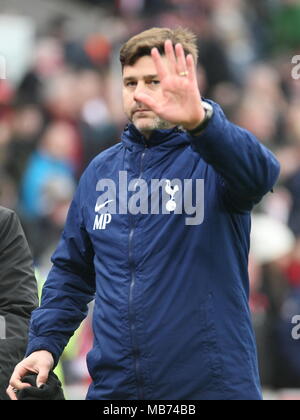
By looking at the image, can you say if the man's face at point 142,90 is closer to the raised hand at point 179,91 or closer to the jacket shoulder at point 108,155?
the jacket shoulder at point 108,155

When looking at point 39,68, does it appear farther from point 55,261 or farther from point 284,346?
point 55,261

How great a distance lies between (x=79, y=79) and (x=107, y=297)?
7.81 m

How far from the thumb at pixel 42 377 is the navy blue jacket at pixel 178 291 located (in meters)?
0.18

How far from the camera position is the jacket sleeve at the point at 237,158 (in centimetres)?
450

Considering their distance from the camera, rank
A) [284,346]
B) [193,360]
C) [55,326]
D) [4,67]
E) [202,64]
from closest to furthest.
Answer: [193,360] → [55,326] → [284,346] → [4,67] → [202,64]

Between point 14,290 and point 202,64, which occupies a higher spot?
point 202,64

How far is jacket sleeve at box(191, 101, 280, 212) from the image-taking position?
450cm

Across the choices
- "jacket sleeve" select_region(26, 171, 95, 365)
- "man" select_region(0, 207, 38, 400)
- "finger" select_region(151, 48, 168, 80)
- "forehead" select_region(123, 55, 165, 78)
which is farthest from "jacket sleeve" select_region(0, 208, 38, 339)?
"finger" select_region(151, 48, 168, 80)

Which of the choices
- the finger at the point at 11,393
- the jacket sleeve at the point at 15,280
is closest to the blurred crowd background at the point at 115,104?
the jacket sleeve at the point at 15,280

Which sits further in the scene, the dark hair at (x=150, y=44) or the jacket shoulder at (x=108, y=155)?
the jacket shoulder at (x=108, y=155)

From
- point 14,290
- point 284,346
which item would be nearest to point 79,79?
point 284,346

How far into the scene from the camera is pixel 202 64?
13.4 metres

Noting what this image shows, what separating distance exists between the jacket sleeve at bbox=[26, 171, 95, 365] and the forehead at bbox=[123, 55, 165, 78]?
50 cm

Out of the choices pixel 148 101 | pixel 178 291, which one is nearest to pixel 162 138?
pixel 148 101
